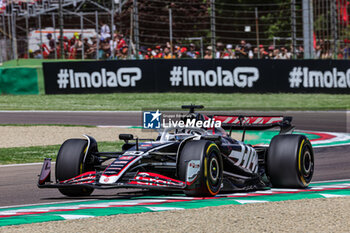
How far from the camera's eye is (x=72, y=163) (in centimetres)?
862

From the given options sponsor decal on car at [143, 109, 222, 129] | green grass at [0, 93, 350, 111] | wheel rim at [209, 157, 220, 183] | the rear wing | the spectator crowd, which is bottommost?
green grass at [0, 93, 350, 111]

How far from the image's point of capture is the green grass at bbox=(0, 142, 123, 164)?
13062 mm

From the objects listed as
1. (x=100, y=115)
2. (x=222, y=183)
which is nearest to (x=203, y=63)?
(x=100, y=115)

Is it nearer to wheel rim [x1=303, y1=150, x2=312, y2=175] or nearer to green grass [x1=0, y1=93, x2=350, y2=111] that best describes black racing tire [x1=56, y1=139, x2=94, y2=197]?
wheel rim [x1=303, y1=150, x2=312, y2=175]

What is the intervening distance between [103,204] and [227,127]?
2917 mm

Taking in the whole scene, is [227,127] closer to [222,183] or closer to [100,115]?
[222,183]

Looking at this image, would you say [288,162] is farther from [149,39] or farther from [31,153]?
[149,39]

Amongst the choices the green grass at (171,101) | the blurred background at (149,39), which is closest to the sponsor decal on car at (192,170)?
the green grass at (171,101)

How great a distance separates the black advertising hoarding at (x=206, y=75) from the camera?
25.4 metres

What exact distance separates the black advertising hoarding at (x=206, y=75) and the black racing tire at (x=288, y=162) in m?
16.4

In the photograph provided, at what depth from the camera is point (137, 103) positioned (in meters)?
25.2

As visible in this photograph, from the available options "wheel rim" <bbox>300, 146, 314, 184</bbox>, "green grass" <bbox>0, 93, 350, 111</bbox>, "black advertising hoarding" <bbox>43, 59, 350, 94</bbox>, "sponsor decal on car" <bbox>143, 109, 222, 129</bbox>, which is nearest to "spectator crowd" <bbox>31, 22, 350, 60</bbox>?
"black advertising hoarding" <bbox>43, 59, 350, 94</bbox>

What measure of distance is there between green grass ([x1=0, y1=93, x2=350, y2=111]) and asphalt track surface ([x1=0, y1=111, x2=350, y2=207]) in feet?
5.63

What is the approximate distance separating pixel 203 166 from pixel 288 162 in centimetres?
163
